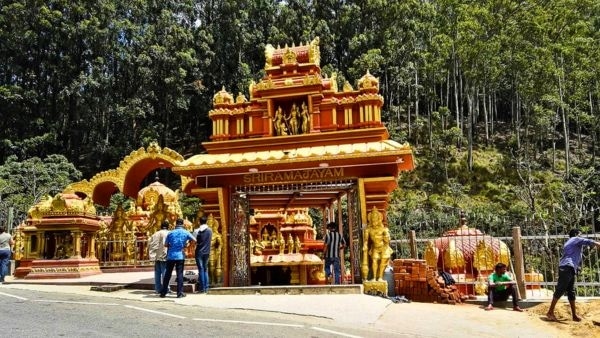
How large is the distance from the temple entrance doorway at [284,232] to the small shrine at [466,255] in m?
2.21

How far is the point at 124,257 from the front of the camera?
20.5 metres

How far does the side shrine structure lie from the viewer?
12.0 meters

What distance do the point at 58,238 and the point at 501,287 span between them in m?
13.6

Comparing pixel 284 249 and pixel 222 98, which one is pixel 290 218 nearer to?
pixel 284 249

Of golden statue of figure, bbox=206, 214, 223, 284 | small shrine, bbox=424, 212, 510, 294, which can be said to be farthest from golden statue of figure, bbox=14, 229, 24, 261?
small shrine, bbox=424, 212, 510, 294

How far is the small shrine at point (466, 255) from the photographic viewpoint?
43.0 feet

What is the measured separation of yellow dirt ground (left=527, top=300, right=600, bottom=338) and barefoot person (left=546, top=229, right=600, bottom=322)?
0.19 m

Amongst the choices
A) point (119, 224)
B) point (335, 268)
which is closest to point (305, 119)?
point (335, 268)

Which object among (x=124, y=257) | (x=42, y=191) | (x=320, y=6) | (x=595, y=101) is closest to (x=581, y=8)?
(x=595, y=101)

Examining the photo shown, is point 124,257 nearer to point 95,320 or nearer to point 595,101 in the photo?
point 95,320

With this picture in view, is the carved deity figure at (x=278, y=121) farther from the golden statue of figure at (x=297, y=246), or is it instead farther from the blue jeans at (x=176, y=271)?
the golden statue of figure at (x=297, y=246)

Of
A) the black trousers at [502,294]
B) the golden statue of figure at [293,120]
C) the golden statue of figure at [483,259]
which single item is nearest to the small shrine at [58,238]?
the golden statue of figure at [293,120]

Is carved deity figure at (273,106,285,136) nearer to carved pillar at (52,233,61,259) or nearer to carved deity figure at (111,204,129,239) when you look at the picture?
carved pillar at (52,233,61,259)

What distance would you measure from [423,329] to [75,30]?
44.0 m
